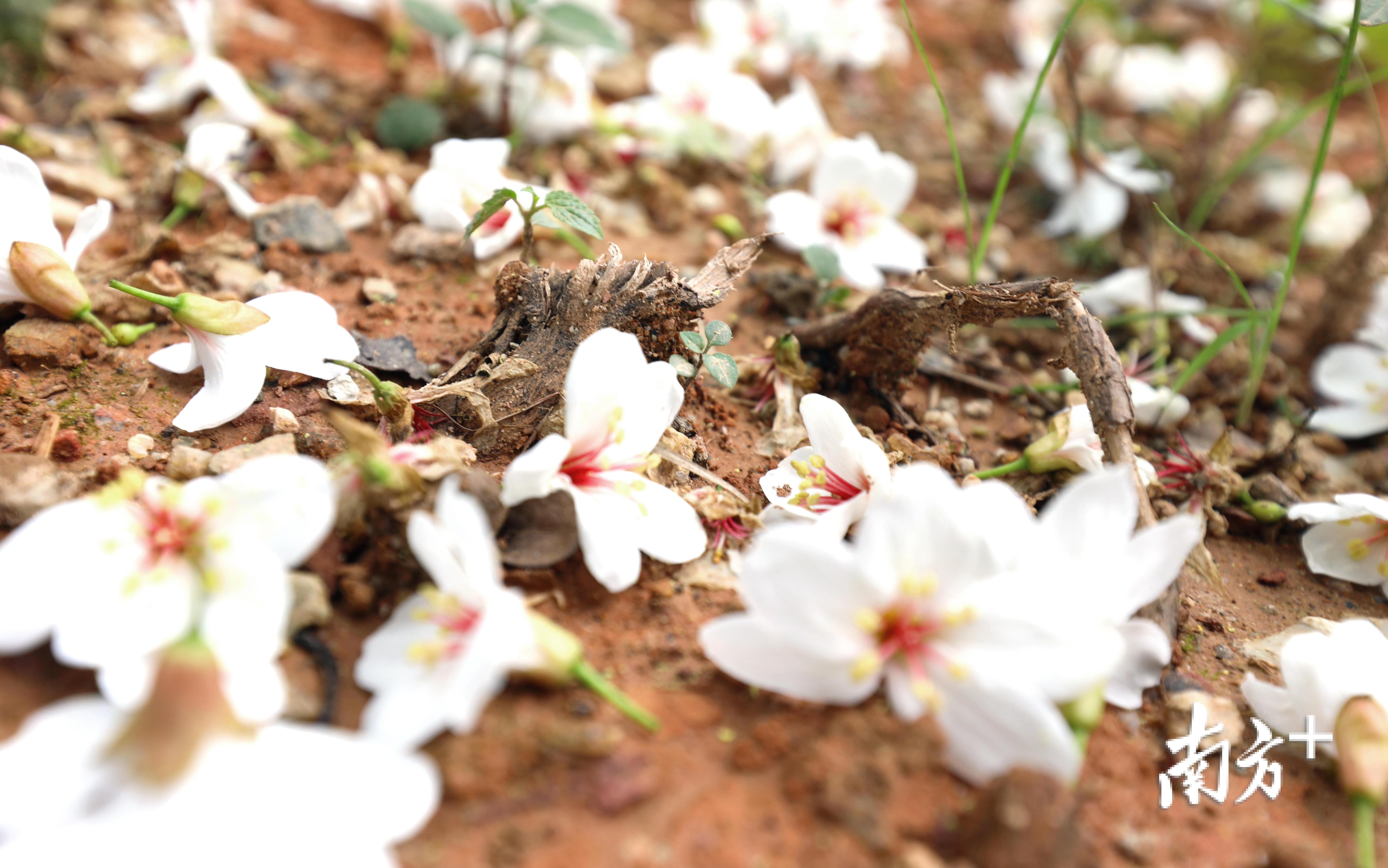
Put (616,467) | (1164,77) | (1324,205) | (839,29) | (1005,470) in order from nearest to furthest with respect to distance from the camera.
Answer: (616,467) < (1005,470) < (1324,205) < (839,29) < (1164,77)

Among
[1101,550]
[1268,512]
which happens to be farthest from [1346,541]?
[1101,550]

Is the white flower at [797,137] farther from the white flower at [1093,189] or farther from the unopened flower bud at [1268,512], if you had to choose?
the unopened flower bud at [1268,512]

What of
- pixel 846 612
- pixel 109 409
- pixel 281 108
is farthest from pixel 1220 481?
pixel 281 108

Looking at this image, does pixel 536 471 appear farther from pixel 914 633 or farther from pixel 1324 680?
pixel 1324 680

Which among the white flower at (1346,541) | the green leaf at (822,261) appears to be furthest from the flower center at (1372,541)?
the green leaf at (822,261)

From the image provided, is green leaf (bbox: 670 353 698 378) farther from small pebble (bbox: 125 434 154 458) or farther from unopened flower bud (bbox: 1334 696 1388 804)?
unopened flower bud (bbox: 1334 696 1388 804)
